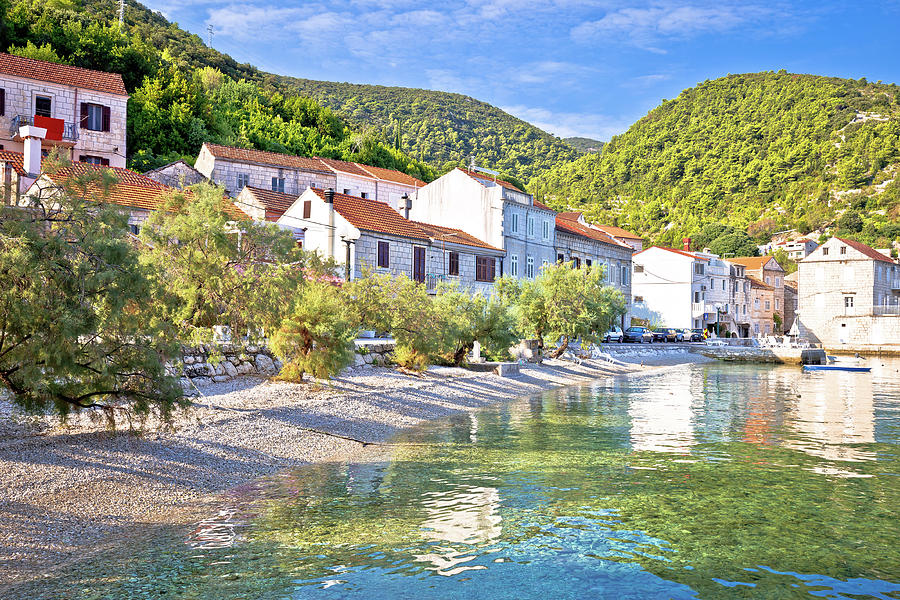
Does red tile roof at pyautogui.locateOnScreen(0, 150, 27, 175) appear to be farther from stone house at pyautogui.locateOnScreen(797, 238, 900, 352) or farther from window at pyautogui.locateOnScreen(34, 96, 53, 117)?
stone house at pyautogui.locateOnScreen(797, 238, 900, 352)

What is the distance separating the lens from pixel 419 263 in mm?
46875

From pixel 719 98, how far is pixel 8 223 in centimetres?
15986

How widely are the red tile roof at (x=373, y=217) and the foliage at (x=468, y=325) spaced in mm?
5731

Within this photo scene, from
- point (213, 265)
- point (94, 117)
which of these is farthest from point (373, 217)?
point (213, 265)

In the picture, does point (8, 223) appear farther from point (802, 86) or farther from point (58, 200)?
point (802, 86)

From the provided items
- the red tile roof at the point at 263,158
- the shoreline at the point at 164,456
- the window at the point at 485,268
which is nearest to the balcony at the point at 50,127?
the red tile roof at the point at 263,158

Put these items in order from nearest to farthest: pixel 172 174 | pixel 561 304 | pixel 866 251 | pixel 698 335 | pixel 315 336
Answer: pixel 315 336 < pixel 561 304 < pixel 172 174 < pixel 698 335 < pixel 866 251

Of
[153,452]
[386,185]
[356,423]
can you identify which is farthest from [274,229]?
[386,185]

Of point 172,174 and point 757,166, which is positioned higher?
point 757,166

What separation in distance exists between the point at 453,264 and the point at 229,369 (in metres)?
25.5

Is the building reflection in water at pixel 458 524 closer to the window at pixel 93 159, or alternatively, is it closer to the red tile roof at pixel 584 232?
the window at pixel 93 159

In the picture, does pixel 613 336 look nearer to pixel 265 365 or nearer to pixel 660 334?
pixel 660 334

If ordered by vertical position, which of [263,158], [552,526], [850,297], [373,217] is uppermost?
[263,158]

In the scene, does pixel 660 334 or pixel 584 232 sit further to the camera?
pixel 660 334
